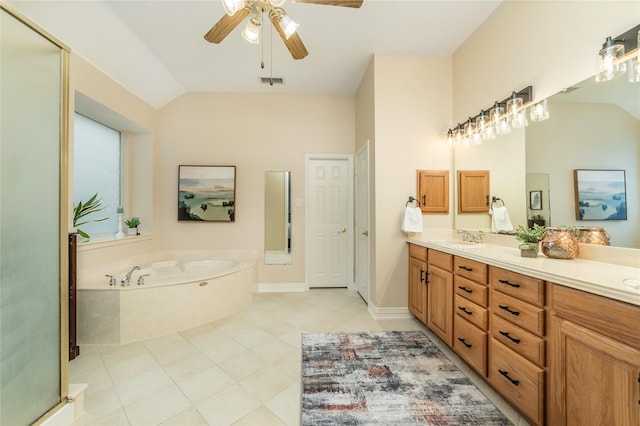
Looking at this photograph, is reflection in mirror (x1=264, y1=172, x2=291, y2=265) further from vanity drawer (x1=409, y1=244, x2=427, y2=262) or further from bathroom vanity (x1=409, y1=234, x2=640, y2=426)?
bathroom vanity (x1=409, y1=234, x2=640, y2=426)

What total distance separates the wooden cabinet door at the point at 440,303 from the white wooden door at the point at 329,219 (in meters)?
1.64

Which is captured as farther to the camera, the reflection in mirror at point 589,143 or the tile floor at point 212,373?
the tile floor at point 212,373

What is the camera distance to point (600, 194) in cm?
145

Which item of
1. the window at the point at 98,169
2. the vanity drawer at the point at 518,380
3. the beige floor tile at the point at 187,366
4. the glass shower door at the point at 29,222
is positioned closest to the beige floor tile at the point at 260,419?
the beige floor tile at the point at 187,366

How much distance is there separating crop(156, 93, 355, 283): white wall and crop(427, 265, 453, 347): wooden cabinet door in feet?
6.52

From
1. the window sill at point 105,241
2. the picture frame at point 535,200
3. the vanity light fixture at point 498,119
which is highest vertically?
the vanity light fixture at point 498,119

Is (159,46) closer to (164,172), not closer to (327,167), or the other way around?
(164,172)

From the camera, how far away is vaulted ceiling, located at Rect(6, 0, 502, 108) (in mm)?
2137

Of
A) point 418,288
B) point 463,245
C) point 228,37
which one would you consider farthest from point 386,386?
point 228,37

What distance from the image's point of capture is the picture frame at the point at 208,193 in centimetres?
368

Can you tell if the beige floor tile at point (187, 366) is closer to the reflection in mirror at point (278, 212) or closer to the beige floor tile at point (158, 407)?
the beige floor tile at point (158, 407)

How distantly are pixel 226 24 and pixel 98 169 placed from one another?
275 cm

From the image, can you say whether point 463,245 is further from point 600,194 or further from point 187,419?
point 187,419

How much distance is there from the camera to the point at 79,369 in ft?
6.15
